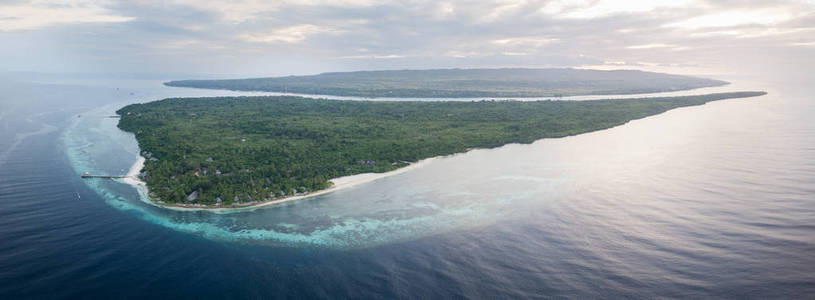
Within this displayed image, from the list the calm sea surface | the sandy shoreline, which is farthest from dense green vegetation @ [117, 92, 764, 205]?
the calm sea surface

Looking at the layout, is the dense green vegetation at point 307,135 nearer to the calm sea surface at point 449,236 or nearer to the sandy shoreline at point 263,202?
the sandy shoreline at point 263,202

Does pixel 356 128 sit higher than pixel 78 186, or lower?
higher

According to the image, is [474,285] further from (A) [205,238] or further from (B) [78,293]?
(B) [78,293]

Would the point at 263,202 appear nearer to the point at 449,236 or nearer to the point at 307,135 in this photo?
the point at 449,236

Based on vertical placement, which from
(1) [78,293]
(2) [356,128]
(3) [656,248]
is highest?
(2) [356,128]

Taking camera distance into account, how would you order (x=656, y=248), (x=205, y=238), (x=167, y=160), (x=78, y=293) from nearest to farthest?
1. (x=78, y=293)
2. (x=656, y=248)
3. (x=205, y=238)
4. (x=167, y=160)

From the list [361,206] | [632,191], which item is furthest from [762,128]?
[361,206]

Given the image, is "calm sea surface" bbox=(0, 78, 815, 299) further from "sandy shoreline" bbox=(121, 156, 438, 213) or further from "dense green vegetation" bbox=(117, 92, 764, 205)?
"dense green vegetation" bbox=(117, 92, 764, 205)

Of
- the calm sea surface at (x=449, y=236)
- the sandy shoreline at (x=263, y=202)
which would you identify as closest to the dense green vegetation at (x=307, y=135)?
the sandy shoreline at (x=263, y=202)
